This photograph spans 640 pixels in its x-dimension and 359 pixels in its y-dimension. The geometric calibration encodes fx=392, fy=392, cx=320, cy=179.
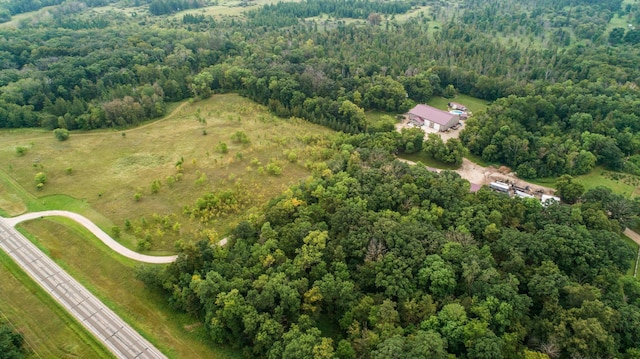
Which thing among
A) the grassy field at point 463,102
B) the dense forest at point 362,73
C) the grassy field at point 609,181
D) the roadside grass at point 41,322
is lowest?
the grassy field at point 463,102

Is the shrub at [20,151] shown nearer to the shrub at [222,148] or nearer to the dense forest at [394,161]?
the dense forest at [394,161]

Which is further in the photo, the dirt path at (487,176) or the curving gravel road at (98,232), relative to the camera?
the dirt path at (487,176)

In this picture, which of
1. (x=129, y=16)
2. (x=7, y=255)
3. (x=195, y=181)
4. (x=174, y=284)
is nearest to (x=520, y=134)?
(x=195, y=181)

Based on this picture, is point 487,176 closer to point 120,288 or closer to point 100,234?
point 120,288

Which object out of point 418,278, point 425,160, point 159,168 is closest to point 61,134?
point 159,168

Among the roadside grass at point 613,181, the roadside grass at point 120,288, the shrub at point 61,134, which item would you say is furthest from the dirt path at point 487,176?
the shrub at point 61,134

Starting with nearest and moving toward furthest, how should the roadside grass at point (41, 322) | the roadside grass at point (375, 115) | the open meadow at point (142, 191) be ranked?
the roadside grass at point (41, 322), the open meadow at point (142, 191), the roadside grass at point (375, 115)

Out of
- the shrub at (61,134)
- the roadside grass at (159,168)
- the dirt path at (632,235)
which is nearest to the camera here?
the dirt path at (632,235)

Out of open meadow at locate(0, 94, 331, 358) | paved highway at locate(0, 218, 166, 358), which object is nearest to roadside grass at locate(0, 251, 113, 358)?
open meadow at locate(0, 94, 331, 358)
